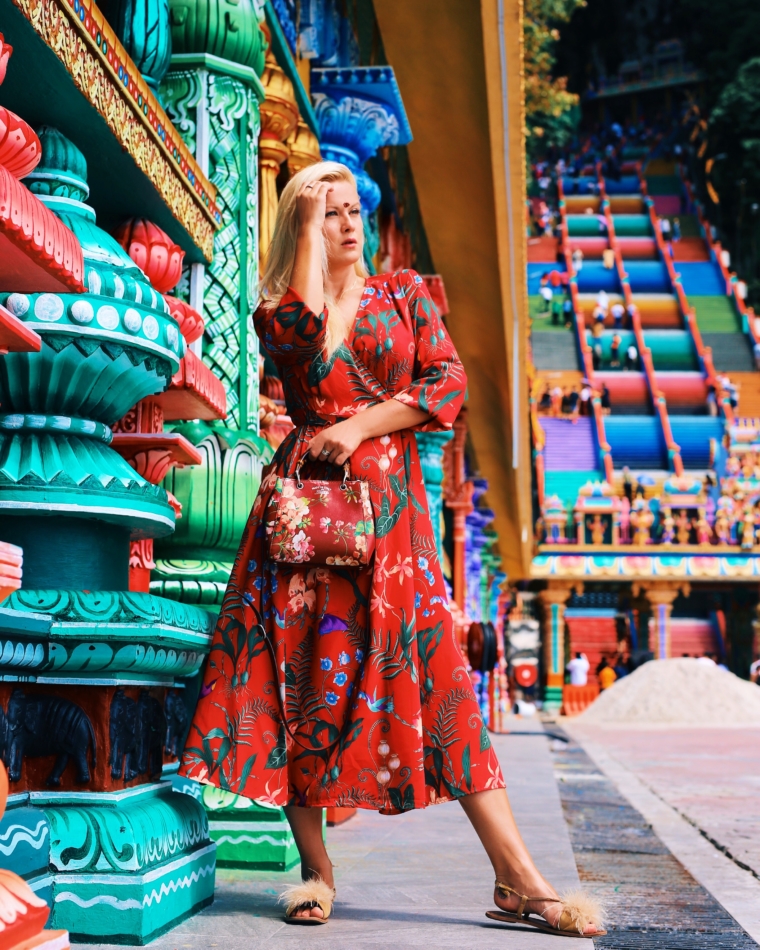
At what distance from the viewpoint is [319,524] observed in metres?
2.16

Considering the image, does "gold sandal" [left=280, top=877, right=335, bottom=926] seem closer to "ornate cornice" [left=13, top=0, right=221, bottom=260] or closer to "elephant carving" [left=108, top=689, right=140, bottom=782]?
"elephant carving" [left=108, top=689, right=140, bottom=782]

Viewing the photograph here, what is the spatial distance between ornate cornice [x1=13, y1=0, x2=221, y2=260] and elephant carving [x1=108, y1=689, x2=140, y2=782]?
1.04m

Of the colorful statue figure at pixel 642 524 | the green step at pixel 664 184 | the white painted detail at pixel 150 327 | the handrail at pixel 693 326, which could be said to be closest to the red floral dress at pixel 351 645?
the white painted detail at pixel 150 327

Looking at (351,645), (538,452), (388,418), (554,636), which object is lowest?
(554,636)

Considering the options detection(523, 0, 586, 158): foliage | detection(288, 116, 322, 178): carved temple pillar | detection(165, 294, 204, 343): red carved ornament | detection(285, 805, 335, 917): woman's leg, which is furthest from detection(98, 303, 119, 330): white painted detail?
detection(523, 0, 586, 158): foliage

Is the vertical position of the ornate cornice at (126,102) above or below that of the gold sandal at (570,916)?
above

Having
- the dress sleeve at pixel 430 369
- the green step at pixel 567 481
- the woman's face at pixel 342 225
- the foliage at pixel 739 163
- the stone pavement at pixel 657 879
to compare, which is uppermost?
the foliage at pixel 739 163

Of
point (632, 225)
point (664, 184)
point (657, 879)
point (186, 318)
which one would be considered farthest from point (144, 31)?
point (664, 184)

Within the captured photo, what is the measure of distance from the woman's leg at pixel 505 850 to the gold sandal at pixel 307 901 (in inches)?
11.9

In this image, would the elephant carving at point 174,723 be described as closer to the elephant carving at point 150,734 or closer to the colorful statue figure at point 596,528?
the elephant carving at point 150,734

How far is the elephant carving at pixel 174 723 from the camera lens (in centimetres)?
232

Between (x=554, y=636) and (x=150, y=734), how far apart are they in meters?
24.9

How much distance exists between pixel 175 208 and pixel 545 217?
41.2 m

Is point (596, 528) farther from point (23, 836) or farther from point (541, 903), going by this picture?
point (23, 836)
